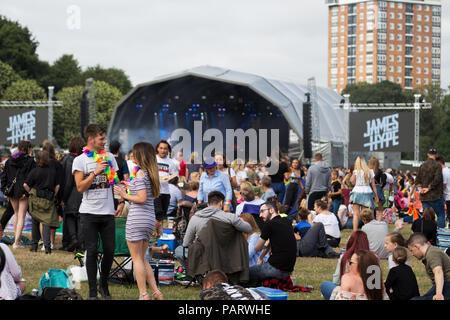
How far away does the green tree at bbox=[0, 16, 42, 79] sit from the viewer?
55.4m

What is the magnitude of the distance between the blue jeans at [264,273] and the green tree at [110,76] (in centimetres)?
6033

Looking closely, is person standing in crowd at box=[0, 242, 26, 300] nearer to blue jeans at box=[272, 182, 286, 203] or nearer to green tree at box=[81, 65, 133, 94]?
blue jeans at box=[272, 182, 286, 203]

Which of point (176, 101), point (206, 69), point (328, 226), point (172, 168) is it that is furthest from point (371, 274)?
point (176, 101)

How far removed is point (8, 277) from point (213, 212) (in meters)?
2.65

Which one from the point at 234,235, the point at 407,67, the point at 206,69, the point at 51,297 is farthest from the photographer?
Answer: the point at 407,67

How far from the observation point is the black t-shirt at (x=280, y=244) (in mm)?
7379

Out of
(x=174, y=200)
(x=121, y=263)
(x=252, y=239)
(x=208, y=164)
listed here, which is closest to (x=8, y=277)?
(x=121, y=263)

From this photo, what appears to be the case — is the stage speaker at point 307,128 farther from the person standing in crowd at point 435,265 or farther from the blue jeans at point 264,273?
the person standing in crowd at point 435,265

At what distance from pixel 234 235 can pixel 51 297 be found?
247 centimetres

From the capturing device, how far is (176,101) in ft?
124

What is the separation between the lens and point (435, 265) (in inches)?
244

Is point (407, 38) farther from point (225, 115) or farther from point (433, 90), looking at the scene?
point (225, 115)

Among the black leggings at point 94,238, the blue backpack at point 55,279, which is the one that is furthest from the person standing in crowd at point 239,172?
the blue backpack at point 55,279

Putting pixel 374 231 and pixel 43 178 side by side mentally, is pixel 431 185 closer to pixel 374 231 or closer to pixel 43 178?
pixel 374 231
